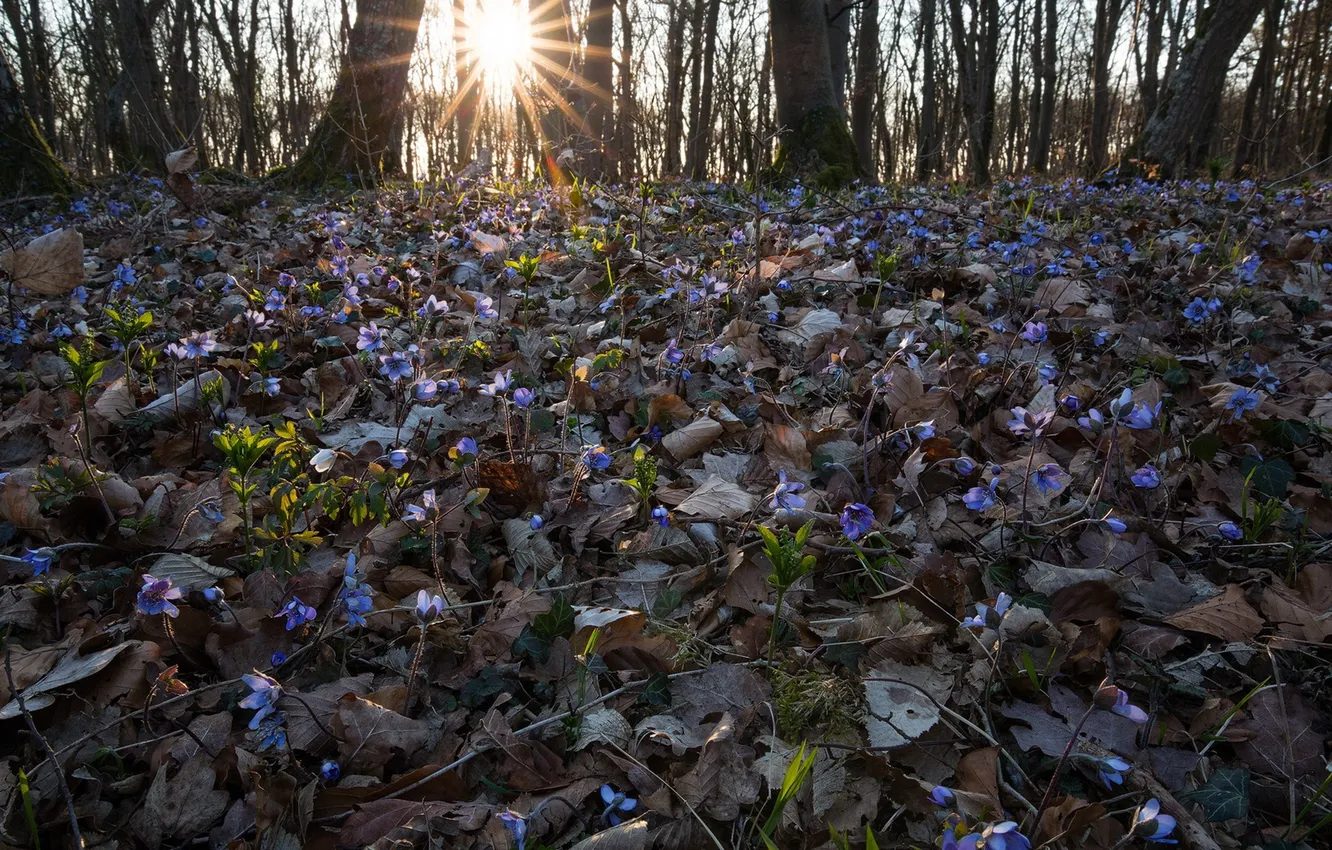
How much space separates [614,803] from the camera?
1288mm

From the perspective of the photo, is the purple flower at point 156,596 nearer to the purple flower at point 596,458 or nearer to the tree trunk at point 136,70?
the purple flower at point 596,458

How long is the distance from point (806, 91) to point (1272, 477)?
27.3 feet

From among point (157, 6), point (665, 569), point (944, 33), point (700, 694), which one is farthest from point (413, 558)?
point (944, 33)

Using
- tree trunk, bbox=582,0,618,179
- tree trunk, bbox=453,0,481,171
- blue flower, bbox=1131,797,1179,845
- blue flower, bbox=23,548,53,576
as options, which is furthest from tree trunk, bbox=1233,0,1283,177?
blue flower, bbox=23,548,53,576

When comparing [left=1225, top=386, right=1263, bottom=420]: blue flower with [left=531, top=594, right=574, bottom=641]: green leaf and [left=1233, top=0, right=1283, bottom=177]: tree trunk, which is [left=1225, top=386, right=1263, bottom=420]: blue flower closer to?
[left=531, top=594, right=574, bottom=641]: green leaf

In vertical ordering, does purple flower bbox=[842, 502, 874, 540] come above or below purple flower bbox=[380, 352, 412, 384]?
below

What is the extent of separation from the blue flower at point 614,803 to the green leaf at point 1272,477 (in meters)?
1.89

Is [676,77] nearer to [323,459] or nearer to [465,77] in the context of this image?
[465,77]

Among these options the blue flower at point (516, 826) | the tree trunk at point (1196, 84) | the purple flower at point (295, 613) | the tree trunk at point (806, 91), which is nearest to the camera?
the blue flower at point (516, 826)

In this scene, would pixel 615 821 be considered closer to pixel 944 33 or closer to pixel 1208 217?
pixel 1208 217

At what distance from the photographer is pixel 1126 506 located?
2020mm

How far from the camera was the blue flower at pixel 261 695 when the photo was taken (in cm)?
130

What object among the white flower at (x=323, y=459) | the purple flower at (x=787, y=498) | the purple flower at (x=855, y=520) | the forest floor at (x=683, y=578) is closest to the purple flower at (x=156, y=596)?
the forest floor at (x=683, y=578)

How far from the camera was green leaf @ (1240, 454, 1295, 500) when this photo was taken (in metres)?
2.00
